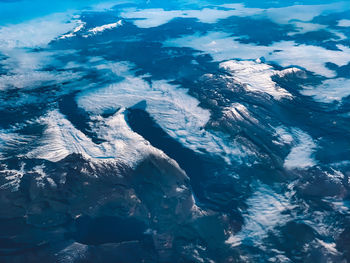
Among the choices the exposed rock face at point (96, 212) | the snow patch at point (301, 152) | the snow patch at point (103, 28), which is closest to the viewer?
the exposed rock face at point (96, 212)

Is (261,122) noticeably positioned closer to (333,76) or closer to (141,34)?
(333,76)

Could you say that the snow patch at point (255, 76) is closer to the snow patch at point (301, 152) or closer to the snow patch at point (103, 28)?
the snow patch at point (301, 152)

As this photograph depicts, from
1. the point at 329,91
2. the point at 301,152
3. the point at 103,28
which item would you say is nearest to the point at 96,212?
the point at 301,152

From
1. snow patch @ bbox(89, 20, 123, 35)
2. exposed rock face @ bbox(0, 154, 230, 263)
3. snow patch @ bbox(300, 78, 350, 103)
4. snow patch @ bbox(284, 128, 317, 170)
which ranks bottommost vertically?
snow patch @ bbox(284, 128, 317, 170)

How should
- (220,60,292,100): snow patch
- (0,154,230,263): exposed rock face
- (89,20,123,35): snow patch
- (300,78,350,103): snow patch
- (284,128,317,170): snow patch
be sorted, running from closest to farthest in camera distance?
(0,154,230,263): exposed rock face
(284,128,317,170): snow patch
(300,78,350,103): snow patch
(220,60,292,100): snow patch
(89,20,123,35): snow patch

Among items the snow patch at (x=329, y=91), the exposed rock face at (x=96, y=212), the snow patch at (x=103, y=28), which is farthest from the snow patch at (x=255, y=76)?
the snow patch at (x=103, y=28)

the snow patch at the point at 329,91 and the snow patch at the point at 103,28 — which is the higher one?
the snow patch at the point at 103,28

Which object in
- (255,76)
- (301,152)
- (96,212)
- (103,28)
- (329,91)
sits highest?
(103,28)

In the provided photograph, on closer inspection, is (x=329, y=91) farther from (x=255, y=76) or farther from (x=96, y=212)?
(x=96, y=212)

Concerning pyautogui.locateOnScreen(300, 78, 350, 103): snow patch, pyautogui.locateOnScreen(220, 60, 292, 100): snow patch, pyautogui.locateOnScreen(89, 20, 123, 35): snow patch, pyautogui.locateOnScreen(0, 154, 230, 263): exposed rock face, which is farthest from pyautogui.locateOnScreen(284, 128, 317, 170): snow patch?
pyautogui.locateOnScreen(89, 20, 123, 35): snow patch

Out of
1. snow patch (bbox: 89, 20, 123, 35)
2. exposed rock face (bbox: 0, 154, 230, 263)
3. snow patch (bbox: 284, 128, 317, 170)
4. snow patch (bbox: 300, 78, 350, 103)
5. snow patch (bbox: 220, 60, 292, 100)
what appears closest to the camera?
exposed rock face (bbox: 0, 154, 230, 263)

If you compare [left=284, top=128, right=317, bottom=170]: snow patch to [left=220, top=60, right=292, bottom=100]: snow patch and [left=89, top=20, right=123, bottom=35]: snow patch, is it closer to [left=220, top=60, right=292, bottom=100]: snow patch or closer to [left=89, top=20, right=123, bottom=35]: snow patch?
[left=220, top=60, right=292, bottom=100]: snow patch
